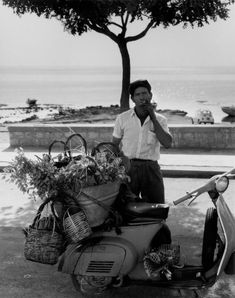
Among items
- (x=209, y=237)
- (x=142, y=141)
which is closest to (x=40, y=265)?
(x=142, y=141)

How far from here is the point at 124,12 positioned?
2486 centimetres

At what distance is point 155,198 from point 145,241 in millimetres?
947

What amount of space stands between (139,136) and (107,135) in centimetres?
661

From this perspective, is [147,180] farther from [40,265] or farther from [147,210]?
[40,265]

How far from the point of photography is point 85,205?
12.9 ft

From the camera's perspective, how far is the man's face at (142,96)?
4824 mm

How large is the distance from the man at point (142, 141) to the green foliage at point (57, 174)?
93 centimetres

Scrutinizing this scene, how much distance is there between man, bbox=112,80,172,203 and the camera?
4.85 meters

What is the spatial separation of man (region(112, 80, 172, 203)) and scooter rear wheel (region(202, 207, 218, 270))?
92cm

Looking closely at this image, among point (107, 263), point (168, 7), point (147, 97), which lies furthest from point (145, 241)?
point (168, 7)

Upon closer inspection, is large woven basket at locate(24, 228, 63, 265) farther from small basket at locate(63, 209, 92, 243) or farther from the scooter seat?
the scooter seat

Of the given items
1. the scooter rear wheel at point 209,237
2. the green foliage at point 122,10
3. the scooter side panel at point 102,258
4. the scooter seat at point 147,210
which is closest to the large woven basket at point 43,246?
the scooter side panel at point 102,258

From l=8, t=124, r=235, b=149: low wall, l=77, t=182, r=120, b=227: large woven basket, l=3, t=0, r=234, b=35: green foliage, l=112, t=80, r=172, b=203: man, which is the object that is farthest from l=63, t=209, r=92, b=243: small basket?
l=3, t=0, r=234, b=35: green foliage

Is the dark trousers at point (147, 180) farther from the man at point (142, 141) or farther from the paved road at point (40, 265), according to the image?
the paved road at point (40, 265)
